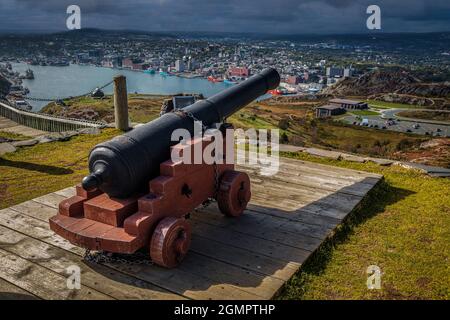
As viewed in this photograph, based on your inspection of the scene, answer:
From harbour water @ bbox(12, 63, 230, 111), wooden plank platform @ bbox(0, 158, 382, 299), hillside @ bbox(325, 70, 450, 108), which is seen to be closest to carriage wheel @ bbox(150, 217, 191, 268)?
wooden plank platform @ bbox(0, 158, 382, 299)

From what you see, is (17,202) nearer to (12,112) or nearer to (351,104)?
(12,112)

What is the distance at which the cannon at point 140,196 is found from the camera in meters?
3.47

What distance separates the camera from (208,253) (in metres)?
3.96

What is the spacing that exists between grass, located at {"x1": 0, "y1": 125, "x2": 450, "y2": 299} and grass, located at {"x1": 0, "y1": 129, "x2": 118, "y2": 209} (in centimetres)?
1

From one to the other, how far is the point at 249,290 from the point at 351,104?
298ft

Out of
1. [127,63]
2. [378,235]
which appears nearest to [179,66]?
[127,63]

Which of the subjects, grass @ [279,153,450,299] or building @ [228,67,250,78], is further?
building @ [228,67,250,78]

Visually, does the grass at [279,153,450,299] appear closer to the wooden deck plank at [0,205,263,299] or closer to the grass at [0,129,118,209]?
the wooden deck plank at [0,205,263,299]

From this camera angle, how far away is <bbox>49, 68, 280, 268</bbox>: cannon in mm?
3475

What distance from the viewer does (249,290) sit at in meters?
3.33

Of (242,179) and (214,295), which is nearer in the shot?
(214,295)

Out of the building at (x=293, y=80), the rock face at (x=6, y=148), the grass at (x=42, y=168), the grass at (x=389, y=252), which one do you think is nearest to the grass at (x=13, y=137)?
the rock face at (x=6, y=148)
